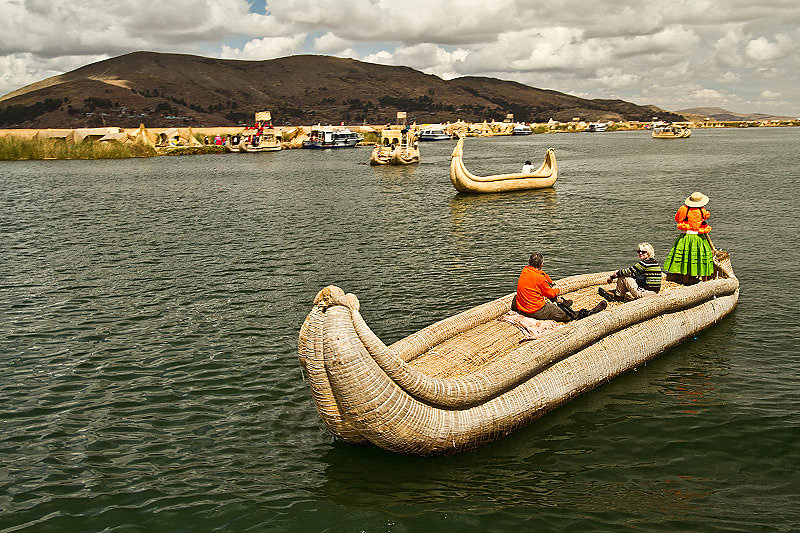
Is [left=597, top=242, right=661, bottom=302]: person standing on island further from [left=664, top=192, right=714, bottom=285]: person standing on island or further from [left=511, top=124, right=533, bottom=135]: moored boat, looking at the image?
[left=511, top=124, right=533, bottom=135]: moored boat

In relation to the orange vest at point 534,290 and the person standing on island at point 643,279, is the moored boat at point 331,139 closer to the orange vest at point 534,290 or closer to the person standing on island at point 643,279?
the person standing on island at point 643,279

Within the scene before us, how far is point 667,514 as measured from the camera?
7.44 m

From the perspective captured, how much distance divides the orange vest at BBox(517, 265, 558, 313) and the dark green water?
1969mm

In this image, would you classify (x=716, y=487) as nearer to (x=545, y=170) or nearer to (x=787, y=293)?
(x=787, y=293)

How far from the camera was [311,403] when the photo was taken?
34.7 feet

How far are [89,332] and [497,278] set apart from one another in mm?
11218

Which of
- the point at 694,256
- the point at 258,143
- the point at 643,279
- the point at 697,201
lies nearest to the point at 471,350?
the point at 643,279

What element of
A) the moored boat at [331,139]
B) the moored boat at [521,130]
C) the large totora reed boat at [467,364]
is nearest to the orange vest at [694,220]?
the large totora reed boat at [467,364]

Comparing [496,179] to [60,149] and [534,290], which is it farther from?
[60,149]

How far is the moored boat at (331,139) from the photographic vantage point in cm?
12031

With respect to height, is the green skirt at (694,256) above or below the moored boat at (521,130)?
below

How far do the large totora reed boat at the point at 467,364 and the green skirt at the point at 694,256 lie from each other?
0.71 m

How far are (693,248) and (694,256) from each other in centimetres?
18

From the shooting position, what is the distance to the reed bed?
8481 centimetres
